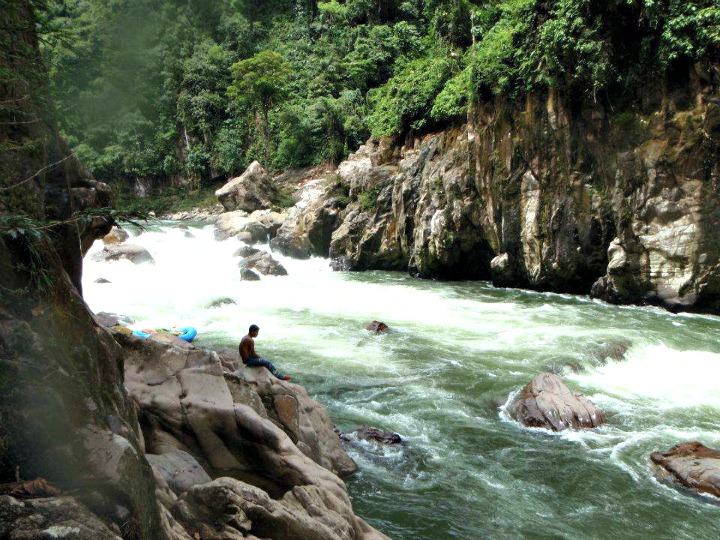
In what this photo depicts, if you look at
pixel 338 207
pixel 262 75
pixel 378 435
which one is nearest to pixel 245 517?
pixel 378 435

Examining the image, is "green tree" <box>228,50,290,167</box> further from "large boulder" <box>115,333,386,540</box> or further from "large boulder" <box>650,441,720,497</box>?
"large boulder" <box>650,441,720,497</box>

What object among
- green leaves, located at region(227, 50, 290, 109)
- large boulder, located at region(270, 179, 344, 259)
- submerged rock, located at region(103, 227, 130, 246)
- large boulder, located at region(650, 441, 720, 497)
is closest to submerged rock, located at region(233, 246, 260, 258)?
large boulder, located at region(270, 179, 344, 259)

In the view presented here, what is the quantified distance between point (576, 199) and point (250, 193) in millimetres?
18563

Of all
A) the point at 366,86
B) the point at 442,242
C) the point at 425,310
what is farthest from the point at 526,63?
the point at 366,86

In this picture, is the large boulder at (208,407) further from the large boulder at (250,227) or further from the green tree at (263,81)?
the green tree at (263,81)

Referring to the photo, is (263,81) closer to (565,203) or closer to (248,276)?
(248,276)

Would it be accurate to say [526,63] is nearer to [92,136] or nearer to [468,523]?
[468,523]

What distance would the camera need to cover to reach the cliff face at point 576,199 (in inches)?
504

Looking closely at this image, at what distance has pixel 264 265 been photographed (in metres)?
20.2

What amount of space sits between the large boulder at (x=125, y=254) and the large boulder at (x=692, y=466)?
17608 mm

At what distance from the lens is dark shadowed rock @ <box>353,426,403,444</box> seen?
23.4 feet

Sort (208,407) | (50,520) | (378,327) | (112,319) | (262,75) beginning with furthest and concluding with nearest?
(262,75) < (378,327) < (112,319) < (208,407) < (50,520)

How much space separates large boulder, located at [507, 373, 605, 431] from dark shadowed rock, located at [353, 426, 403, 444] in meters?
1.86

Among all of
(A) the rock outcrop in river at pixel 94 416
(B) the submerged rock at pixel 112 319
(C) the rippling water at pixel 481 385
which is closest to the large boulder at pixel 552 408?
(C) the rippling water at pixel 481 385
